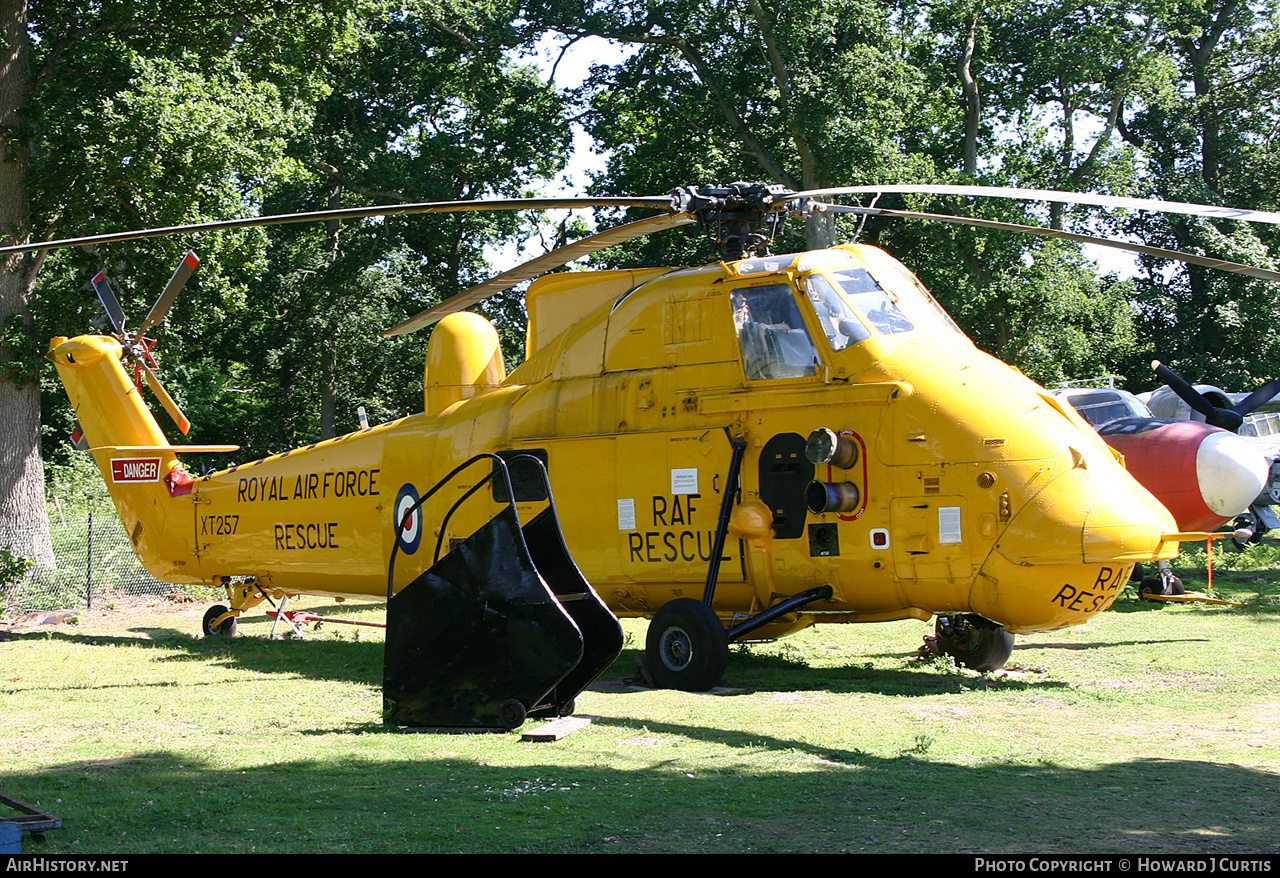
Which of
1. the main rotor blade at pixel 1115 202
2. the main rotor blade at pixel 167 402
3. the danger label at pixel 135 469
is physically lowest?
the danger label at pixel 135 469

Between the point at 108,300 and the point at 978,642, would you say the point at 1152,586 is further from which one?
the point at 108,300

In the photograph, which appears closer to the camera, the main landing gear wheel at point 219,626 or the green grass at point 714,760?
the green grass at point 714,760

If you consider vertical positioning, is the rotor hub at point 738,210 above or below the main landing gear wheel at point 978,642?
above

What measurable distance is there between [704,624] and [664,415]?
2.07 m

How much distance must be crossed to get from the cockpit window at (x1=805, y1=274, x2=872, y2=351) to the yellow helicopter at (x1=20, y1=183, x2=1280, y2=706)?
0.05 feet

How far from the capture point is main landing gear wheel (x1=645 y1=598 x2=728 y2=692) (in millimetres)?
9227

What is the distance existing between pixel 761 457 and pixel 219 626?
8537 mm

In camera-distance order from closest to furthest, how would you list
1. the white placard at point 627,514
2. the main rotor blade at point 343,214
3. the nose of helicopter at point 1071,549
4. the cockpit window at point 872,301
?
1. the main rotor blade at point 343,214
2. the nose of helicopter at point 1071,549
3. the cockpit window at point 872,301
4. the white placard at point 627,514

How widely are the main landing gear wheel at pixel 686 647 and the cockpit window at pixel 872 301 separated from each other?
294 centimetres

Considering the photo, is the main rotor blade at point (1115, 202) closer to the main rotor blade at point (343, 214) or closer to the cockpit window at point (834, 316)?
the cockpit window at point (834, 316)

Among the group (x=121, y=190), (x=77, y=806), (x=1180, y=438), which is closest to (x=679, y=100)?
(x=121, y=190)

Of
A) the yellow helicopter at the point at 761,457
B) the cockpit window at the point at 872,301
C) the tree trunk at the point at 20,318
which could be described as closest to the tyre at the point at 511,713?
the yellow helicopter at the point at 761,457

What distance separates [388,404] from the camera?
122 feet

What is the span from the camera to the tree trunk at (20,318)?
1955 centimetres
